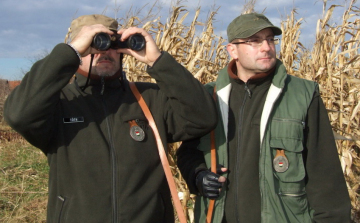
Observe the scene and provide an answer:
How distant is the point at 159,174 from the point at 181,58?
8.29ft

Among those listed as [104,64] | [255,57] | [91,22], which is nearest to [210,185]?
[255,57]

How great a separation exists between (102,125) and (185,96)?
0.52m

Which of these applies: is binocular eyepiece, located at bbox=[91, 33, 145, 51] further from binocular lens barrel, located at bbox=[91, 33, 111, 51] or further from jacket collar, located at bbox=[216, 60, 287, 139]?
jacket collar, located at bbox=[216, 60, 287, 139]

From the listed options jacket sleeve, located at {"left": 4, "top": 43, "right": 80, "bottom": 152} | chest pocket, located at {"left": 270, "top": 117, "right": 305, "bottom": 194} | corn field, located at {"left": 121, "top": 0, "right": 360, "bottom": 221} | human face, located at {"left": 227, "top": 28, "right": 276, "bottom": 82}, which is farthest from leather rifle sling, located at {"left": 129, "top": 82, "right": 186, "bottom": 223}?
corn field, located at {"left": 121, "top": 0, "right": 360, "bottom": 221}

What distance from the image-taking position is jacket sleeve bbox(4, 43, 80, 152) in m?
2.05

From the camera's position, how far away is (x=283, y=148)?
2.25 meters

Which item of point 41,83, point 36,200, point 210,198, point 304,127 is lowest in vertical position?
point 36,200

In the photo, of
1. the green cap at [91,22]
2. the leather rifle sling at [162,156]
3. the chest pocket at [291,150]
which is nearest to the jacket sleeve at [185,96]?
the leather rifle sling at [162,156]

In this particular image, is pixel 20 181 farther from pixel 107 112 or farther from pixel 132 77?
pixel 107 112

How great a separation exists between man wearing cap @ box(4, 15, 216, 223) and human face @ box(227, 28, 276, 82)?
422 mm

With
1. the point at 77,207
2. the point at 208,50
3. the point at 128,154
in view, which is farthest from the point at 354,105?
the point at 77,207

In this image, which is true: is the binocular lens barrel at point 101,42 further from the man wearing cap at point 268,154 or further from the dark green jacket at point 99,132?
the man wearing cap at point 268,154

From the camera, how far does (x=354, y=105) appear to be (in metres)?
4.04

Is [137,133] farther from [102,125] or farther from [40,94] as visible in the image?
[40,94]
